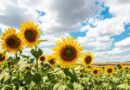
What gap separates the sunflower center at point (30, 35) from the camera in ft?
25.6

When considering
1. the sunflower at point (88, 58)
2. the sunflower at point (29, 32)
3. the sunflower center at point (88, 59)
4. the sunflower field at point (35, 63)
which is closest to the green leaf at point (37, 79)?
the sunflower field at point (35, 63)

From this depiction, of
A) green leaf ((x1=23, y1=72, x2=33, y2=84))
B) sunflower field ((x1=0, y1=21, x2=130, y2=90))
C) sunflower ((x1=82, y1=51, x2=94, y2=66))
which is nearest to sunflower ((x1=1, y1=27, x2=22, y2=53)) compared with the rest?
sunflower field ((x1=0, y1=21, x2=130, y2=90))

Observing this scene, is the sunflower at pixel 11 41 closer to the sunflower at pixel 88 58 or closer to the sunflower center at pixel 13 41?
the sunflower center at pixel 13 41

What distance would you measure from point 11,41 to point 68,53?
7.60ft

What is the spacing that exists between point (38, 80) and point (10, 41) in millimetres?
2300

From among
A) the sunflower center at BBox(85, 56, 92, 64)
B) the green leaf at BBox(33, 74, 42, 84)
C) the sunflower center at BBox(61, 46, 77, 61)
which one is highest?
the sunflower center at BBox(85, 56, 92, 64)

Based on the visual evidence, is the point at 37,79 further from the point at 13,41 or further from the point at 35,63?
the point at 13,41

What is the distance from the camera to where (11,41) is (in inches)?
328

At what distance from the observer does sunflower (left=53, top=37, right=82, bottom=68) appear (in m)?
6.34

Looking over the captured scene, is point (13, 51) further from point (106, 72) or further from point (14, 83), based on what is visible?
point (106, 72)

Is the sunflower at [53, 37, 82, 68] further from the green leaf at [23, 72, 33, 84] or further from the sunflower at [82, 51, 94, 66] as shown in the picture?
the sunflower at [82, 51, 94, 66]

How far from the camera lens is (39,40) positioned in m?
7.41

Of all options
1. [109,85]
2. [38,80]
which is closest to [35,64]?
[38,80]

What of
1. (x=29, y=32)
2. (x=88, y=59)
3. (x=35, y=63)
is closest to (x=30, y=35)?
(x=29, y=32)
